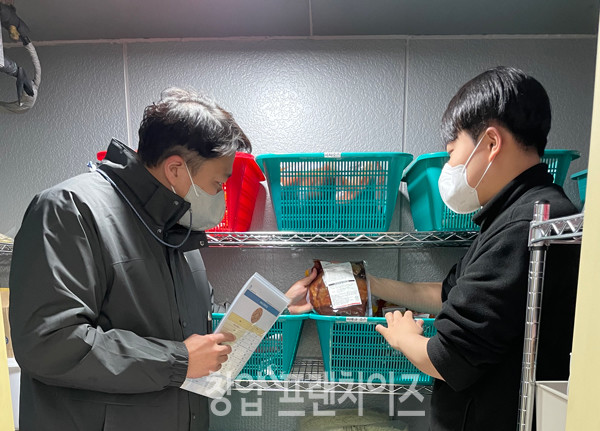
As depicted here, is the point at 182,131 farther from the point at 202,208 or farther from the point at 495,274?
the point at 495,274

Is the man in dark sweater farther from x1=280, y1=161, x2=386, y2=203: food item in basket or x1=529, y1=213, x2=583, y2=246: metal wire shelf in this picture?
x1=280, y1=161, x2=386, y2=203: food item in basket

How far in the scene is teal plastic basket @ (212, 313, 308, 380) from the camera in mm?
1406

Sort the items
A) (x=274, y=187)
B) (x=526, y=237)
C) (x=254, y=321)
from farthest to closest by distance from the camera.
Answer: (x=274, y=187), (x=254, y=321), (x=526, y=237)

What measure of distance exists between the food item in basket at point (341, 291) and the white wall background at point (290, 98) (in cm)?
27

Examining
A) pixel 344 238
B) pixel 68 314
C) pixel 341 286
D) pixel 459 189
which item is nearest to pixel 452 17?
pixel 459 189

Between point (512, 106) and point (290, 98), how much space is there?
36.6 inches

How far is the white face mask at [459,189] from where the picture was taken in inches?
42.5

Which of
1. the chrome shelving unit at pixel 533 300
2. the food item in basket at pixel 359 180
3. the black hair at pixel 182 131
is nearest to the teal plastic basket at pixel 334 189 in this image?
the food item in basket at pixel 359 180

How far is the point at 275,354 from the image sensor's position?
4.68 ft

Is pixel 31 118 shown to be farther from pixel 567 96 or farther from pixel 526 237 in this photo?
pixel 567 96

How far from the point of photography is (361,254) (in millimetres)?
1688

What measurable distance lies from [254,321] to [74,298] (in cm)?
44

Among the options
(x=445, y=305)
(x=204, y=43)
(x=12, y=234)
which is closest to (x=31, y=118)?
(x=12, y=234)

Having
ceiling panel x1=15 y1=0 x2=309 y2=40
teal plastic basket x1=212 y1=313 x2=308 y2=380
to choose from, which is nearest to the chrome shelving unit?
teal plastic basket x1=212 y1=313 x2=308 y2=380
